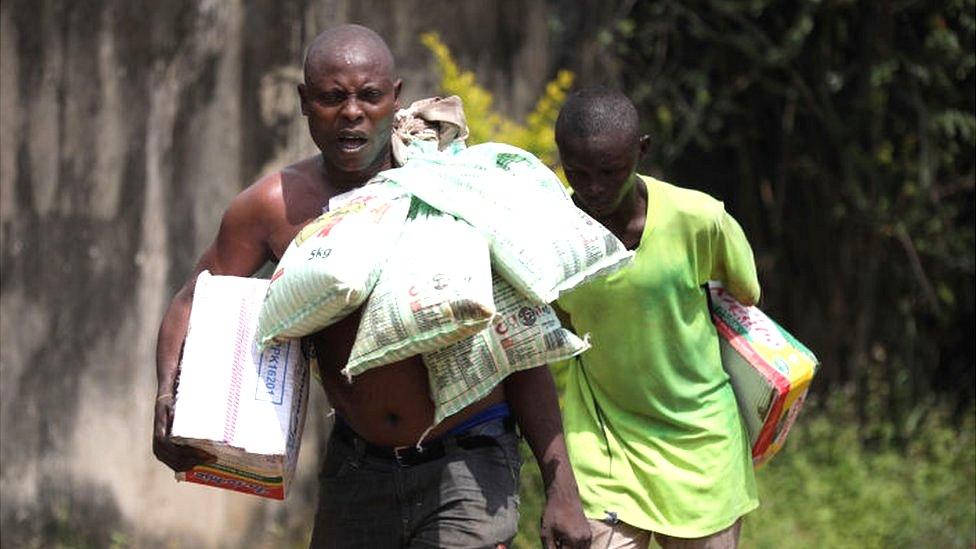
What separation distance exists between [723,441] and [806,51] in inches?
140

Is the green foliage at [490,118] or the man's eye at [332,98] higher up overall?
the green foliage at [490,118]

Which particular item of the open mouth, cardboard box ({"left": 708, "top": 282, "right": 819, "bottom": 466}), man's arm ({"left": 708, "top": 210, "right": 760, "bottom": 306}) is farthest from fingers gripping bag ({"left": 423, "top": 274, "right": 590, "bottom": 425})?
cardboard box ({"left": 708, "top": 282, "right": 819, "bottom": 466})

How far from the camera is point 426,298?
3307 mm

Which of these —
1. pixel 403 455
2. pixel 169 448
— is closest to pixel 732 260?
pixel 403 455

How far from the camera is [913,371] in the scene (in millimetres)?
7754

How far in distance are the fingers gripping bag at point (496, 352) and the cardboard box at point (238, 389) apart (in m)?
0.32

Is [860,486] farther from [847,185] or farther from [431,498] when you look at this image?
[431,498]

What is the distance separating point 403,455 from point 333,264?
0.59m

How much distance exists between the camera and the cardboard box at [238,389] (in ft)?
11.5

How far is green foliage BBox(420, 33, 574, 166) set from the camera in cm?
593

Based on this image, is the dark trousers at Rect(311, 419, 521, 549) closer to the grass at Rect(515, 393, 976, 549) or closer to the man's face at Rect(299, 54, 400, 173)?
the man's face at Rect(299, 54, 400, 173)

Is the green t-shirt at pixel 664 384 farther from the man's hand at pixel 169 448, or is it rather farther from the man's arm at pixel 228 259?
the man's hand at pixel 169 448

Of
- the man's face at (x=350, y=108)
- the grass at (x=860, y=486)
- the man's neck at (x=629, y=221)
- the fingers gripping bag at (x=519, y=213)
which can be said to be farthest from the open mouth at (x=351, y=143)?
the grass at (x=860, y=486)

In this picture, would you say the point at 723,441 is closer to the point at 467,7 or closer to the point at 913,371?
the point at 467,7
